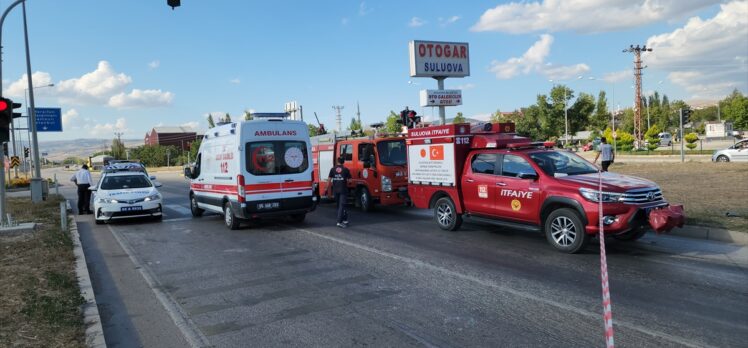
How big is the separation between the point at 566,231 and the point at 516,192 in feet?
3.89

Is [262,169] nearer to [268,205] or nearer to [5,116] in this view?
[268,205]

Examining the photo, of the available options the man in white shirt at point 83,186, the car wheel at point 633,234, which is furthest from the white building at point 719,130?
the man in white shirt at point 83,186

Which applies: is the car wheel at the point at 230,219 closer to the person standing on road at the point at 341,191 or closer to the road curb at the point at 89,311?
the person standing on road at the point at 341,191

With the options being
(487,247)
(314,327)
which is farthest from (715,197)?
(314,327)

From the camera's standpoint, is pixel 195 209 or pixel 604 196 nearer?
pixel 604 196

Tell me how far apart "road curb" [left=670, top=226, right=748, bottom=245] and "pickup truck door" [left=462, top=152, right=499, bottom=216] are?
3.48m

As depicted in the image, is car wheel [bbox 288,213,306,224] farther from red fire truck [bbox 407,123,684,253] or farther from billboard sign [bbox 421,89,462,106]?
billboard sign [bbox 421,89,462,106]

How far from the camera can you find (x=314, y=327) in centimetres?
536

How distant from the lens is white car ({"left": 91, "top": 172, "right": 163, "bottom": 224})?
14008mm

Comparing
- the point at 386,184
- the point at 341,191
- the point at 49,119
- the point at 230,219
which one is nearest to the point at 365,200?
the point at 386,184

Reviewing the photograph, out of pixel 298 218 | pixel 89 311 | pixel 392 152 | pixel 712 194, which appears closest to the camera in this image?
pixel 89 311

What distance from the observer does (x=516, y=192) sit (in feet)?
30.6

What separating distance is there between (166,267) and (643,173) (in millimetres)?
21086

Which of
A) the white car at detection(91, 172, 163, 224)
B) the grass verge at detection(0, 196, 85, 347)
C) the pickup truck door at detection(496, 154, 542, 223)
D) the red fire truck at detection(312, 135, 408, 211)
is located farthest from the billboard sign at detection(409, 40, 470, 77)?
the grass verge at detection(0, 196, 85, 347)
